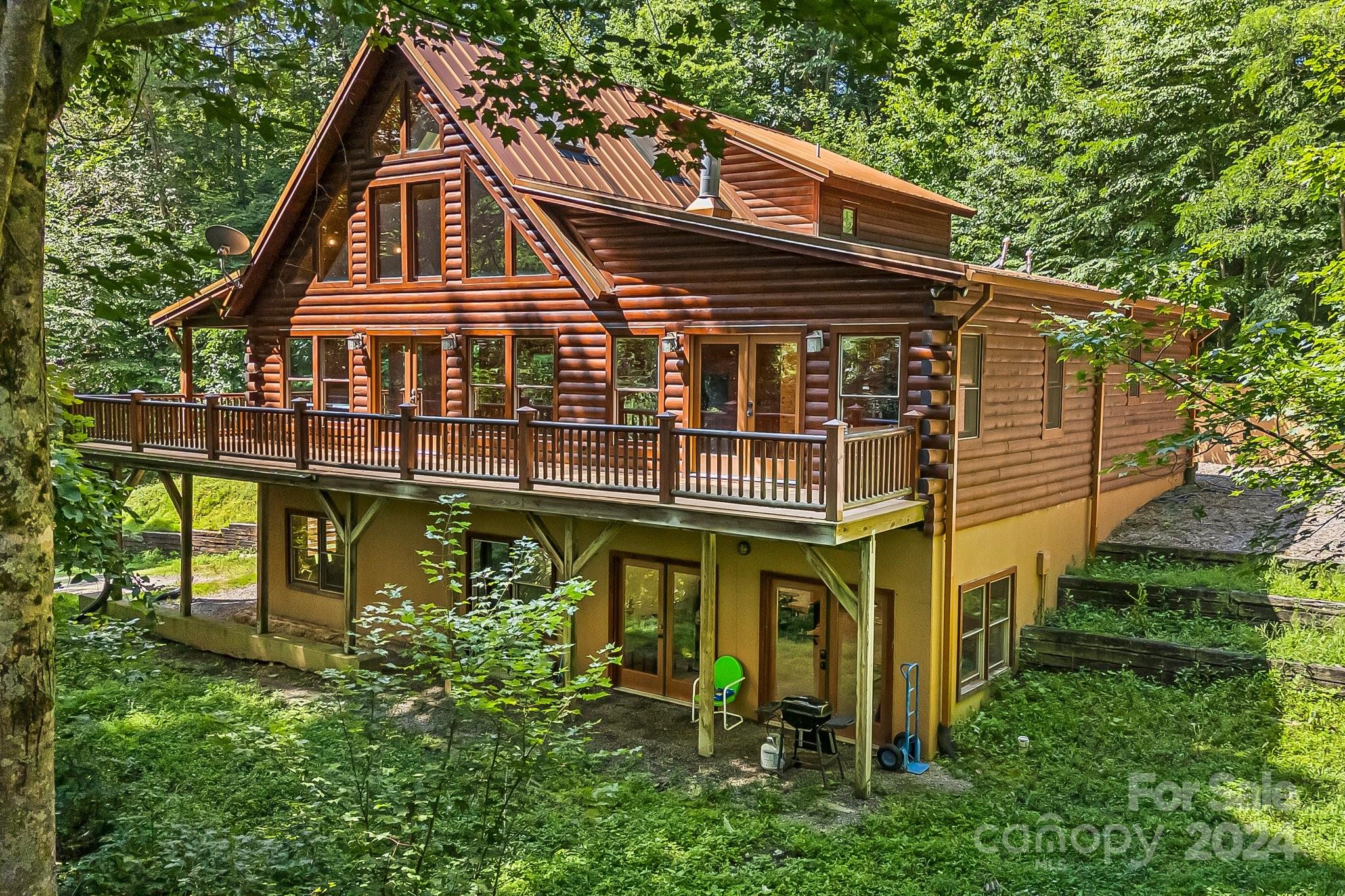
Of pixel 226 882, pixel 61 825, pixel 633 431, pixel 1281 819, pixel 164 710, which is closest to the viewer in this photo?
pixel 226 882

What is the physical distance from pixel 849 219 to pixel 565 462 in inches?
307

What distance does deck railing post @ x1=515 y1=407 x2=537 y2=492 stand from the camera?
12211 millimetres

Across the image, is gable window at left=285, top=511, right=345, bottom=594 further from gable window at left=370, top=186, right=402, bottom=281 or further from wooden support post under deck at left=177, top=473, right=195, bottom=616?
gable window at left=370, top=186, right=402, bottom=281

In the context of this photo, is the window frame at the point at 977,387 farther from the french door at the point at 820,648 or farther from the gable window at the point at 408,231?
the gable window at the point at 408,231

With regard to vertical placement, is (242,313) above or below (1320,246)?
below

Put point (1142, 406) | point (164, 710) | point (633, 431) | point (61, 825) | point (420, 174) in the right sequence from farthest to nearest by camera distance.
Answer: point (1142, 406) < point (420, 174) < point (164, 710) < point (633, 431) < point (61, 825)

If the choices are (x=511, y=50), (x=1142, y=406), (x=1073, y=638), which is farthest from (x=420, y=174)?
(x=1142, y=406)

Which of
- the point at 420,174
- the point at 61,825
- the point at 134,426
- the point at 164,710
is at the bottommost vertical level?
the point at 164,710

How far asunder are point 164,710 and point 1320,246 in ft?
81.1

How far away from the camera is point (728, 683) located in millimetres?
12500

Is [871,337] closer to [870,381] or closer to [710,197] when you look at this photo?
[870,381]

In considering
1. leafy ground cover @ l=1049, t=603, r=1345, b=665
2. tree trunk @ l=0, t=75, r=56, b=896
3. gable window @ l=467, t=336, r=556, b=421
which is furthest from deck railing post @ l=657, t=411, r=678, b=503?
tree trunk @ l=0, t=75, r=56, b=896

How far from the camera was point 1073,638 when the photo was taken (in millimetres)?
13086

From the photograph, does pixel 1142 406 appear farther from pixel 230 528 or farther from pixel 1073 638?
pixel 230 528
